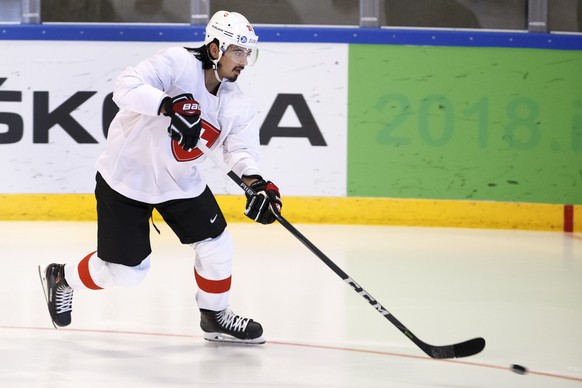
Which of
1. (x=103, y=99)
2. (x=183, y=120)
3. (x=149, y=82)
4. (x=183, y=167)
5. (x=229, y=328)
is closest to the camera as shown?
(x=183, y=120)

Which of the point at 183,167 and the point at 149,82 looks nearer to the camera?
the point at 149,82

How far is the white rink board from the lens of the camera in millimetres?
7262

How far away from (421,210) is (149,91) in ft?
12.4

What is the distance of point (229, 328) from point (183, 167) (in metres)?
0.59

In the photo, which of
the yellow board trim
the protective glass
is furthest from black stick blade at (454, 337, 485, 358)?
the yellow board trim

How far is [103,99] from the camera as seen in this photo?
7270 millimetres

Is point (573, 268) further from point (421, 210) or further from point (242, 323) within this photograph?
point (242, 323)

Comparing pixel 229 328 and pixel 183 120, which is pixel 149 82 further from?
pixel 229 328

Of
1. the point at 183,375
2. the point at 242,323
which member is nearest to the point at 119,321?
the point at 242,323

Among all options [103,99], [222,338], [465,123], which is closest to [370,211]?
[465,123]

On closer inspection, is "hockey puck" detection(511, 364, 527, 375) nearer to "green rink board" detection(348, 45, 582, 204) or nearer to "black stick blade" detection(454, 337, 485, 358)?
"black stick blade" detection(454, 337, 485, 358)

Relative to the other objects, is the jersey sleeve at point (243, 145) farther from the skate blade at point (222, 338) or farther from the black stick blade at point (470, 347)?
the black stick blade at point (470, 347)

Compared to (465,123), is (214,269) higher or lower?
lower

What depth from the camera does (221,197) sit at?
7.35 meters
